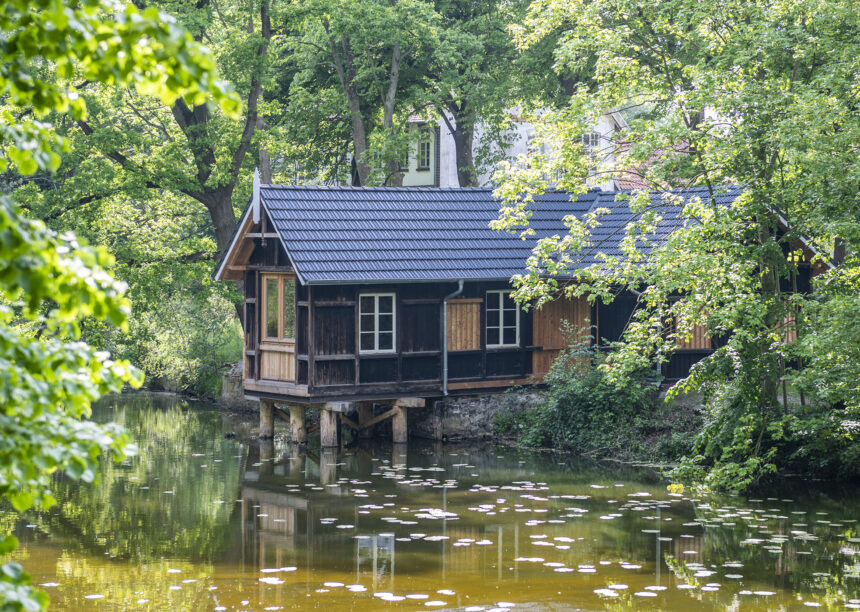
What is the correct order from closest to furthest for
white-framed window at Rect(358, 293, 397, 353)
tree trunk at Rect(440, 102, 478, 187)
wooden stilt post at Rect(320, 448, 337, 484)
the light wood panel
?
A: wooden stilt post at Rect(320, 448, 337, 484)
white-framed window at Rect(358, 293, 397, 353)
the light wood panel
tree trunk at Rect(440, 102, 478, 187)

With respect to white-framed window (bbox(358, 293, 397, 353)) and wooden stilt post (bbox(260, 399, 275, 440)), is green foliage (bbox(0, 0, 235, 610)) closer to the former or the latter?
white-framed window (bbox(358, 293, 397, 353))

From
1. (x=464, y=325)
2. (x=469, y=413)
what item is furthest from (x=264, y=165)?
(x=469, y=413)

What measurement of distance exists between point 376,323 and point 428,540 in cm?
893

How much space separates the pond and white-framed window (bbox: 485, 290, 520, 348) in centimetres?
394

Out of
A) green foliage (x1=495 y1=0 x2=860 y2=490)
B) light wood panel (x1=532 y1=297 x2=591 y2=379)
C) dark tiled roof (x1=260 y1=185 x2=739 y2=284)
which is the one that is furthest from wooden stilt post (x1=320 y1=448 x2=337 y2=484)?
light wood panel (x1=532 y1=297 x2=591 y2=379)

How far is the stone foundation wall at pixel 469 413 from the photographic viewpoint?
862 inches

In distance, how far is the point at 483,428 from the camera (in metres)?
22.0

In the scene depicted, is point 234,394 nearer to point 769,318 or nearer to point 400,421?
point 400,421

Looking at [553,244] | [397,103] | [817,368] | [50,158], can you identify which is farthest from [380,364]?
[50,158]

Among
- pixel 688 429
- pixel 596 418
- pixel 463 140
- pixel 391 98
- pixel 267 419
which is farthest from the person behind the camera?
pixel 463 140

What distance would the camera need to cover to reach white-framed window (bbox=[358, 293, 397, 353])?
21.2m

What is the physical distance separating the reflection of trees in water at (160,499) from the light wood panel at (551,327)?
6.55 m

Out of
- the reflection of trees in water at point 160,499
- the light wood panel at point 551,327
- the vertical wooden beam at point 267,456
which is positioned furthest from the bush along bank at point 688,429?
the reflection of trees in water at point 160,499

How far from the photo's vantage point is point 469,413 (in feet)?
72.4
